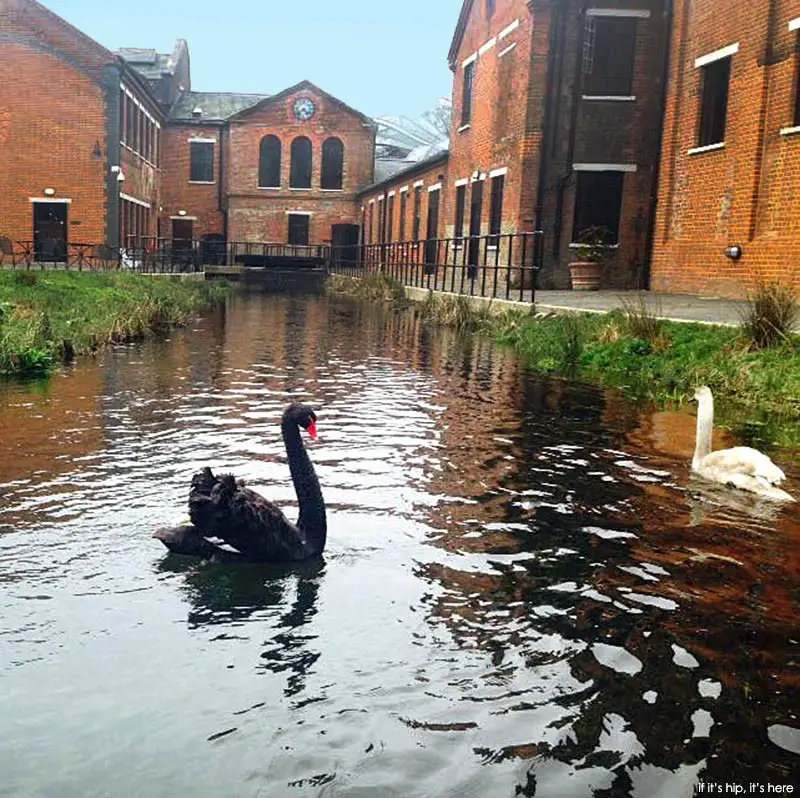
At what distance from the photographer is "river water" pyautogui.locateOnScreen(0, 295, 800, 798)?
2883 mm

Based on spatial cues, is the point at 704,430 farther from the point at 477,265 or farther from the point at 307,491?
the point at 477,265

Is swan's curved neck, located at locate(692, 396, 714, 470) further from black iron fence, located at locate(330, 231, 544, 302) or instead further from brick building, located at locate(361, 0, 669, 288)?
brick building, located at locate(361, 0, 669, 288)

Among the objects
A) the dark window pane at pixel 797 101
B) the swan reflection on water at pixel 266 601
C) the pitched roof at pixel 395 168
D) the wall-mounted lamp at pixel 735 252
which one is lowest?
the swan reflection on water at pixel 266 601

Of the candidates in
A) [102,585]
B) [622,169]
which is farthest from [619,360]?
[622,169]

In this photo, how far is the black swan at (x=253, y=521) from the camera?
→ 4316 millimetres

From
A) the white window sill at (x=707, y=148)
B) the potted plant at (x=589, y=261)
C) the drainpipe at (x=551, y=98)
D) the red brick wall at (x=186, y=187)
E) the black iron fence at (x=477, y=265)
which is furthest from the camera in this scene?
the red brick wall at (x=186, y=187)

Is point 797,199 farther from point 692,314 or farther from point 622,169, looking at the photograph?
point 622,169

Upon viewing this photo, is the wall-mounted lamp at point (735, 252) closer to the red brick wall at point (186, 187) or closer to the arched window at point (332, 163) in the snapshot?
the arched window at point (332, 163)

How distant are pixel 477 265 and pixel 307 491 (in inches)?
730

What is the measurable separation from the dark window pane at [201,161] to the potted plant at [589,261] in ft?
103

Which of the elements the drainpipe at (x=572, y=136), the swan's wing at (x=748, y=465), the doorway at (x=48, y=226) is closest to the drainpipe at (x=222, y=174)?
the doorway at (x=48, y=226)

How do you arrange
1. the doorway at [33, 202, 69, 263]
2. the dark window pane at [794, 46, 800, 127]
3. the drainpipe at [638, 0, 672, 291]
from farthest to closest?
1. the doorway at [33, 202, 69, 263]
2. the drainpipe at [638, 0, 672, 291]
3. the dark window pane at [794, 46, 800, 127]

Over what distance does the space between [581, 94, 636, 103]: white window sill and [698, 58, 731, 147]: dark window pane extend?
296cm

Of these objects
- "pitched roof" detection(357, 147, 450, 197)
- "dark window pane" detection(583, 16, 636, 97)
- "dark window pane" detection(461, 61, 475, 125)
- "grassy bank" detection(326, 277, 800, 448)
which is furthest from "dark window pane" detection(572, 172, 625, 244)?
"pitched roof" detection(357, 147, 450, 197)
